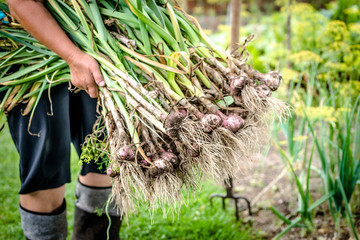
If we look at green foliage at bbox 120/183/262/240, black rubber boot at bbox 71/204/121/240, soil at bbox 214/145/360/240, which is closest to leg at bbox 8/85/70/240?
black rubber boot at bbox 71/204/121/240

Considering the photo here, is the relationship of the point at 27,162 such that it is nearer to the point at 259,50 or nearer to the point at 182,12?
the point at 182,12

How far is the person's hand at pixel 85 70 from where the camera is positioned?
3.53 feet

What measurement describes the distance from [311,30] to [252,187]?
155 centimetres

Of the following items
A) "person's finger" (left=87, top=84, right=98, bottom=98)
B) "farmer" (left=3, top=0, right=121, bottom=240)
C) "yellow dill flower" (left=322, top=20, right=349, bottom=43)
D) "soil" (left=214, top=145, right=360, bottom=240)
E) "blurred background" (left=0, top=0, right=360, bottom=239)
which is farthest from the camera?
"yellow dill flower" (left=322, top=20, right=349, bottom=43)

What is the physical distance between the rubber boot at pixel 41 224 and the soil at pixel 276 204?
3.43 feet

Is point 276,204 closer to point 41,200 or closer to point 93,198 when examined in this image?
point 93,198

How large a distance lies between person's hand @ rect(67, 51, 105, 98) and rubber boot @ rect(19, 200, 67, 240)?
0.68 meters

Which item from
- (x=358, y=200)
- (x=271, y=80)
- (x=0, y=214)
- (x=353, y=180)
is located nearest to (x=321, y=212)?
(x=358, y=200)

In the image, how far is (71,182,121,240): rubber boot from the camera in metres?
1.57

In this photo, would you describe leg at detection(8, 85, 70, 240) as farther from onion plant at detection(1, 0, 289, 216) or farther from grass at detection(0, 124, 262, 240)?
grass at detection(0, 124, 262, 240)

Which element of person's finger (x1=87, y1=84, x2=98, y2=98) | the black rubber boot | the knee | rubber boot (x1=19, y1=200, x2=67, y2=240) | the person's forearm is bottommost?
the black rubber boot

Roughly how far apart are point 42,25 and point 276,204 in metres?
2.03

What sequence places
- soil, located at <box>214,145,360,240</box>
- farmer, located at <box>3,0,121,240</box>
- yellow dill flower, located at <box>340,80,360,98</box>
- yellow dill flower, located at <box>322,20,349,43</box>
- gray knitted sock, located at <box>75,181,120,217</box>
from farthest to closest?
yellow dill flower, located at <box>322,20,349,43</box>, yellow dill flower, located at <box>340,80,360,98</box>, soil, located at <box>214,145,360,240</box>, gray knitted sock, located at <box>75,181,120,217</box>, farmer, located at <box>3,0,121,240</box>

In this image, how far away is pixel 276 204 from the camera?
231cm
